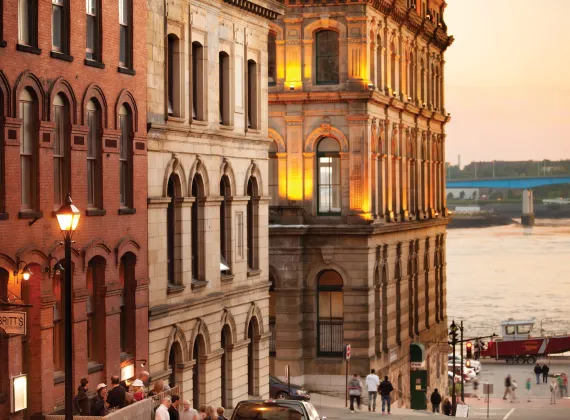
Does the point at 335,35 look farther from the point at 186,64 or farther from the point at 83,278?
the point at 83,278

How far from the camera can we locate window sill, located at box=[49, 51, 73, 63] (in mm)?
32594

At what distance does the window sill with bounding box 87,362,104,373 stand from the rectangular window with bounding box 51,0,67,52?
7.56 meters

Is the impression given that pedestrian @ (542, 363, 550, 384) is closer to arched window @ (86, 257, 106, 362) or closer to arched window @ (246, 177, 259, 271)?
arched window @ (246, 177, 259, 271)

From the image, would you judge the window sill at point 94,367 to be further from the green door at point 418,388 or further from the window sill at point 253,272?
the green door at point 418,388

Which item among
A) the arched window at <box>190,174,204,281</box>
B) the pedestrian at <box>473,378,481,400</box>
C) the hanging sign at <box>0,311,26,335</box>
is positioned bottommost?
the pedestrian at <box>473,378,481,400</box>

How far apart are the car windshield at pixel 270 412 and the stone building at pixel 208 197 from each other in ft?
29.0

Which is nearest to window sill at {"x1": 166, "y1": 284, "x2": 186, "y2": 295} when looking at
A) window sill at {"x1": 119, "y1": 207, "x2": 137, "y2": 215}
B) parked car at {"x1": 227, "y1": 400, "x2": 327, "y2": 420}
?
window sill at {"x1": 119, "y1": 207, "x2": 137, "y2": 215}

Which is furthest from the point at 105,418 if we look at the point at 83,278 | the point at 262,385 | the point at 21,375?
the point at 262,385

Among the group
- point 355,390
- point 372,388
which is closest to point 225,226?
point 355,390

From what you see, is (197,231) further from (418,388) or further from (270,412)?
(418,388)

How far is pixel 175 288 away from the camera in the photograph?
41125 millimetres

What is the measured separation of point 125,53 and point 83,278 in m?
6.35

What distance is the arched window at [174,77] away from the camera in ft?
136

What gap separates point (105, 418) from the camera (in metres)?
30.6
